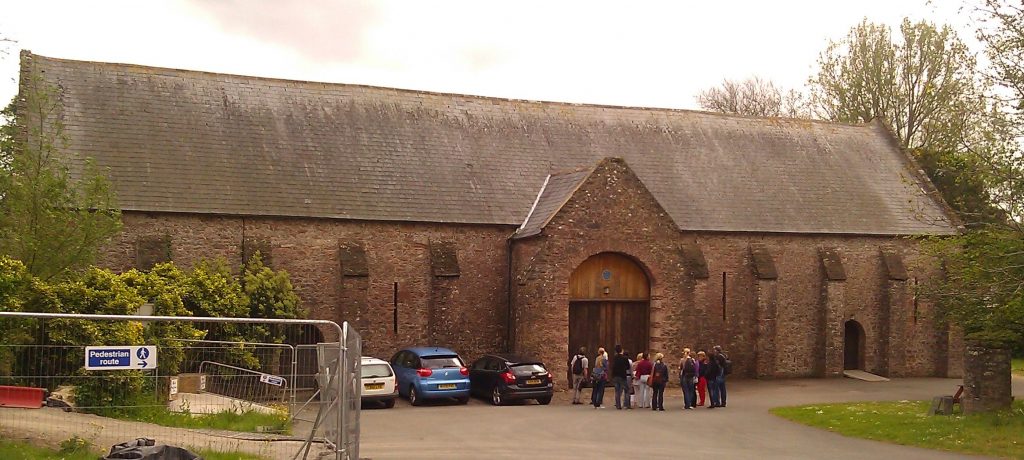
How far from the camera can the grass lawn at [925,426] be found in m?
18.0

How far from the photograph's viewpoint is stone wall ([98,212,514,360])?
88.7 ft

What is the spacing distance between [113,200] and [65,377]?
46.4 ft

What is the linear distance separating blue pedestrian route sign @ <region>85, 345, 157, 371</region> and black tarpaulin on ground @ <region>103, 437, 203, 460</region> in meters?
0.86

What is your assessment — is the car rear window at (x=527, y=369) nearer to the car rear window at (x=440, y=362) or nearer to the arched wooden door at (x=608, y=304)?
the car rear window at (x=440, y=362)

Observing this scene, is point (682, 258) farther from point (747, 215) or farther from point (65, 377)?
point (65, 377)

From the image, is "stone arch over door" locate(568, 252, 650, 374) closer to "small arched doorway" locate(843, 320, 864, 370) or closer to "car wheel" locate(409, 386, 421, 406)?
"car wheel" locate(409, 386, 421, 406)

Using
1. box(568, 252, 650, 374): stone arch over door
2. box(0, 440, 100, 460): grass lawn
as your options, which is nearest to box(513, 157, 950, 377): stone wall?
box(568, 252, 650, 374): stone arch over door

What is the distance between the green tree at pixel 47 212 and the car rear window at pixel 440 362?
826 centimetres

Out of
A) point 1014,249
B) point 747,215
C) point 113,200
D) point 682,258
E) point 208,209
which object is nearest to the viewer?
point 1014,249

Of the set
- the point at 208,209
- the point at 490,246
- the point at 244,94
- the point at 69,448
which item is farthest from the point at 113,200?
the point at 69,448

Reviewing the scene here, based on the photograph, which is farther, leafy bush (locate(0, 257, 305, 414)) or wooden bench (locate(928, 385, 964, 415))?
wooden bench (locate(928, 385, 964, 415))

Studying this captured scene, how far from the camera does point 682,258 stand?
29.3 m

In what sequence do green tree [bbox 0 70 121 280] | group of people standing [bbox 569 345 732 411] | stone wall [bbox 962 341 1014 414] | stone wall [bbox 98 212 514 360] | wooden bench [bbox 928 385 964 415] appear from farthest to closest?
stone wall [bbox 98 212 514 360], group of people standing [bbox 569 345 732 411], green tree [bbox 0 70 121 280], wooden bench [bbox 928 385 964 415], stone wall [bbox 962 341 1014 414]

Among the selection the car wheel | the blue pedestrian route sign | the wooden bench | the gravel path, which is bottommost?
the car wheel
